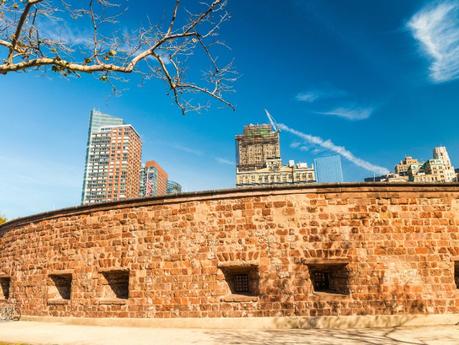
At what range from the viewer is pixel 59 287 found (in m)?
10.7

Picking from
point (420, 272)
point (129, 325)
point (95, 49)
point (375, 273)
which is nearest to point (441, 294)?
point (420, 272)

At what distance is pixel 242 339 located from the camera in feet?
21.5

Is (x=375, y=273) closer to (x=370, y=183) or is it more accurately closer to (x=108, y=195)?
(x=370, y=183)

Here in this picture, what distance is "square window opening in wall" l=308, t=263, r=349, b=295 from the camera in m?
8.05

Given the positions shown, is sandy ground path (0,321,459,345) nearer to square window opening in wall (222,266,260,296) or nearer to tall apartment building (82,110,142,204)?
square window opening in wall (222,266,260,296)

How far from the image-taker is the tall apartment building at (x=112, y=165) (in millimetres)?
163750

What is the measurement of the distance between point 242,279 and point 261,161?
13788 cm

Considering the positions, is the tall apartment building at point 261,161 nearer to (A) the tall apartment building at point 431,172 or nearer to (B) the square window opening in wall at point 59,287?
(A) the tall apartment building at point 431,172

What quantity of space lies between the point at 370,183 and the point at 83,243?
29.8 ft

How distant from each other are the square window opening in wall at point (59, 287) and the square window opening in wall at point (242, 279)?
223 inches

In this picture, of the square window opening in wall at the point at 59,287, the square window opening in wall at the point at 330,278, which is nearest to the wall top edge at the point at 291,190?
the square window opening in wall at the point at 330,278

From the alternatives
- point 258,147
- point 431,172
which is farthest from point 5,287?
point 431,172

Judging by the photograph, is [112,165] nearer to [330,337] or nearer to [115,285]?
[115,285]

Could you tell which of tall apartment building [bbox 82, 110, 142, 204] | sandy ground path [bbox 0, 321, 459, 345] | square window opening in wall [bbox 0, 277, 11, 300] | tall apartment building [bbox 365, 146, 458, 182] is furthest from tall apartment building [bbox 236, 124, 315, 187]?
sandy ground path [bbox 0, 321, 459, 345]
